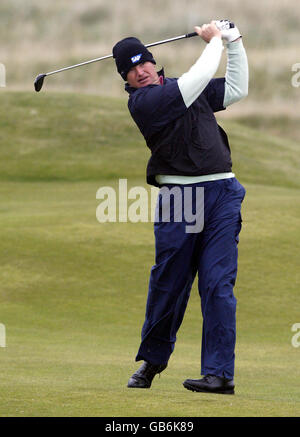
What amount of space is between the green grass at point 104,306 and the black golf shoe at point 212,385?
0.26ft

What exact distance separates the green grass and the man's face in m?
2.08

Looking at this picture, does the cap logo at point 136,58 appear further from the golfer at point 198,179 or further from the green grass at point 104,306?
the green grass at point 104,306

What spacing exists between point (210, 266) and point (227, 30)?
1.58 m

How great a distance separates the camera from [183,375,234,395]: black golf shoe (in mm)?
5996

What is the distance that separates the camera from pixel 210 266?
6121 mm

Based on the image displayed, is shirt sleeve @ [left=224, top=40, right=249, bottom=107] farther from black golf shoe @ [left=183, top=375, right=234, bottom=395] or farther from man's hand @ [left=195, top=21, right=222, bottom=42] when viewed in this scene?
black golf shoe @ [left=183, top=375, right=234, bottom=395]

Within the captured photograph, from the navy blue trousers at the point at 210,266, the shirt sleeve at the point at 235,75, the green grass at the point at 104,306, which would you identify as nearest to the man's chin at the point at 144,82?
the shirt sleeve at the point at 235,75

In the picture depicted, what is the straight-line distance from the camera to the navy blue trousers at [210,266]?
608cm

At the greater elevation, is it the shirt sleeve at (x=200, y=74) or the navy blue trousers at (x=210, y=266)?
the shirt sleeve at (x=200, y=74)

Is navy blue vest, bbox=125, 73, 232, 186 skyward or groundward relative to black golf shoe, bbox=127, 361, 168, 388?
skyward

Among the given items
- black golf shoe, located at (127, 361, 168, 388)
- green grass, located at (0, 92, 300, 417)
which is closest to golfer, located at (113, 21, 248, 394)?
black golf shoe, located at (127, 361, 168, 388)

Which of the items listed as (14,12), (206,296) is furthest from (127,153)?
(14,12)
